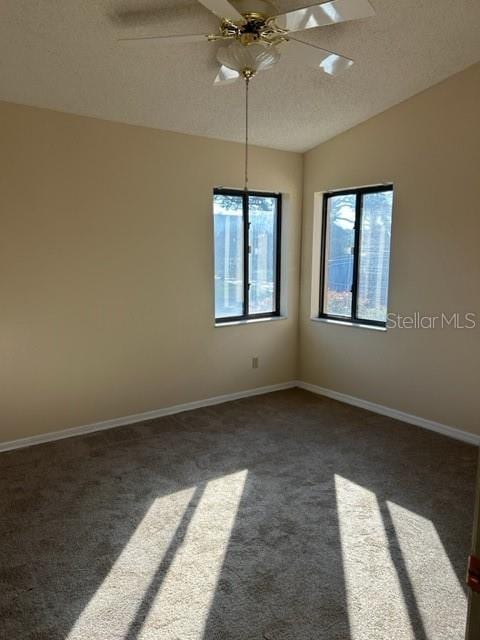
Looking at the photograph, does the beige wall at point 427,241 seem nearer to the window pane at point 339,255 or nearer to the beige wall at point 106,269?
the window pane at point 339,255

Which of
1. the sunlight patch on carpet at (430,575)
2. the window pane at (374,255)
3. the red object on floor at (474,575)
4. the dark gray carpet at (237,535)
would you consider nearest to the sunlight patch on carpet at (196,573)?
the dark gray carpet at (237,535)

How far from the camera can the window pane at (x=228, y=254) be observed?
439cm

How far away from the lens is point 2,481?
2951 mm

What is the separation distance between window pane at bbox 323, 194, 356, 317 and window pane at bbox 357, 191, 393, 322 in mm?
140

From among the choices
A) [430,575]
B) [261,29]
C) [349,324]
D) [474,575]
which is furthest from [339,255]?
[474,575]

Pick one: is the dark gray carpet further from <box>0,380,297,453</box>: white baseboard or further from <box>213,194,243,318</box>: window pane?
<box>213,194,243,318</box>: window pane

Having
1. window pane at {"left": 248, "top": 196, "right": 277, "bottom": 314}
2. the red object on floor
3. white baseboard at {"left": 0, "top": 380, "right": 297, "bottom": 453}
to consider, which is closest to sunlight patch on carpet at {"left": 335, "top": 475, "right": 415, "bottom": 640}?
the red object on floor

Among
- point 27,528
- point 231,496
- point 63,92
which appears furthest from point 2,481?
point 63,92

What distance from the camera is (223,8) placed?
188cm

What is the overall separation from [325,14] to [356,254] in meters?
Result: 2.68

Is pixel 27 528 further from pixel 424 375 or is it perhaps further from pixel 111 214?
pixel 424 375

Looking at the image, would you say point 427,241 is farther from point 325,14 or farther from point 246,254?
point 325,14

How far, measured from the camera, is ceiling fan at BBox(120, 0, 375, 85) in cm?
190

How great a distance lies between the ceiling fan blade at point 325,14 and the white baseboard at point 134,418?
314 cm
